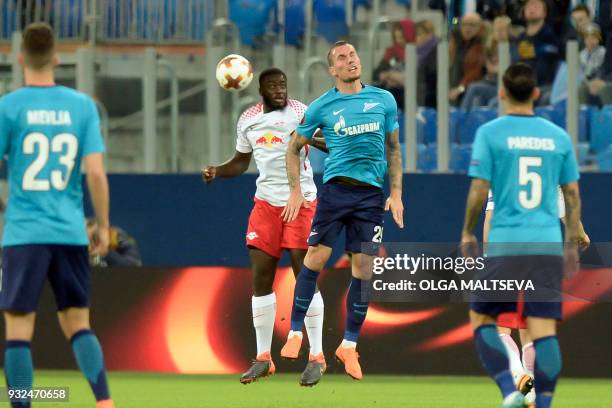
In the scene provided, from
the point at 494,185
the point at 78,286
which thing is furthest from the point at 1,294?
the point at 494,185

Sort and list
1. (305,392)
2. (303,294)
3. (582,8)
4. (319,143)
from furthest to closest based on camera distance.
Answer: (582,8), (305,392), (319,143), (303,294)

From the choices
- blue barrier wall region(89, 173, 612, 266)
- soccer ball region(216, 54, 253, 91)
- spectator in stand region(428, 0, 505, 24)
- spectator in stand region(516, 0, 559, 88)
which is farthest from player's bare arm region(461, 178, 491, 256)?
spectator in stand region(428, 0, 505, 24)

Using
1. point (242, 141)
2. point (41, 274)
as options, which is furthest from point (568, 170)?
point (242, 141)

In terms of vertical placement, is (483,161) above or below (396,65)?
below

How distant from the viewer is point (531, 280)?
7.43m

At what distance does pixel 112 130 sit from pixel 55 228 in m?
6.94

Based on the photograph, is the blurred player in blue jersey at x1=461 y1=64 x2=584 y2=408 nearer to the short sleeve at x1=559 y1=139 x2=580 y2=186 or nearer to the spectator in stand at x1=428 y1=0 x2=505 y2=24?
the short sleeve at x1=559 y1=139 x2=580 y2=186


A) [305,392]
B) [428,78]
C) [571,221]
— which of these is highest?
[428,78]

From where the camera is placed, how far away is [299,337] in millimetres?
9750

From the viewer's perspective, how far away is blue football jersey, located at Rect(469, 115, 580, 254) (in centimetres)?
740

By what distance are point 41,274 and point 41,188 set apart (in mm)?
440

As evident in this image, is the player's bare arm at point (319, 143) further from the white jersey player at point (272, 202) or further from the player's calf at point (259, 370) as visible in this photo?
the player's calf at point (259, 370)

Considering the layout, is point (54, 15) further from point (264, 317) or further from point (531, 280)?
point (531, 280)

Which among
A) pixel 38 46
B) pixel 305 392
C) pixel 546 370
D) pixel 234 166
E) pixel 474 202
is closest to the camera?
pixel 38 46
